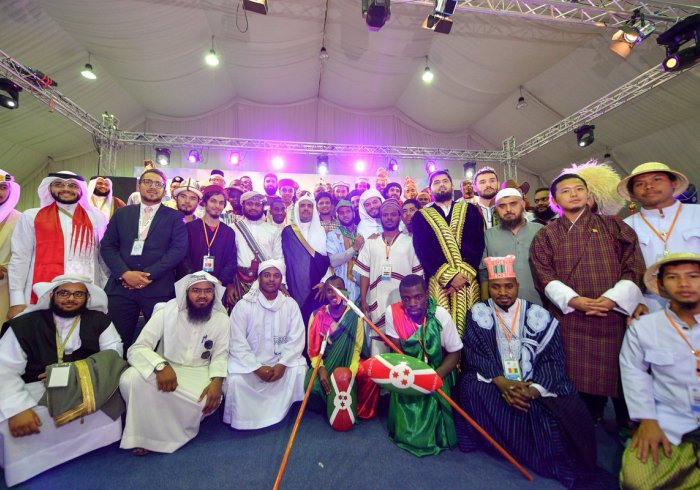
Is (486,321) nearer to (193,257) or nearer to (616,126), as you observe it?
(193,257)

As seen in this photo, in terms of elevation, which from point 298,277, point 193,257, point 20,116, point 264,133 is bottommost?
point 298,277

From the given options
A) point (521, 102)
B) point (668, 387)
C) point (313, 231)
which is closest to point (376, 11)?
point (313, 231)

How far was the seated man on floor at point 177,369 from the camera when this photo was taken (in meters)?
2.33

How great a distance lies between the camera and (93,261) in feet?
9.82

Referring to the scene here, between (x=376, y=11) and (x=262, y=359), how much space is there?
4.95m

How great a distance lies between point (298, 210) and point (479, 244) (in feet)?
6.57

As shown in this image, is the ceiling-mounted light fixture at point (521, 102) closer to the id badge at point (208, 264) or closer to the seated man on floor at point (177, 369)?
the id badge at point (208, 264)

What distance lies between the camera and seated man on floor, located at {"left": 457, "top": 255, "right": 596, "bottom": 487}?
2064 millimetres

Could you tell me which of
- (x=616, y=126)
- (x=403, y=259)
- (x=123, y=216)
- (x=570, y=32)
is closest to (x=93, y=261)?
(x=123, y=216)

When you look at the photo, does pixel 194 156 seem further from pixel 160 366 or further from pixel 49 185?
pixel 160 366

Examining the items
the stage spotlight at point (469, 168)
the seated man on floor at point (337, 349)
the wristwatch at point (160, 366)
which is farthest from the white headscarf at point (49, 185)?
the stage spotlight at point (469, 168)

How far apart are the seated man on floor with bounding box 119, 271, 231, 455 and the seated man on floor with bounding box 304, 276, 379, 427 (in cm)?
78

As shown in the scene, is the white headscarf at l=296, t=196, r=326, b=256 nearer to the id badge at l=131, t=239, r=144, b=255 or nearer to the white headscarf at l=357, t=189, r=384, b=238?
the white headscarf at l=357, t=189, r=384, b=238

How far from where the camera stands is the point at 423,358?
2.49 m
